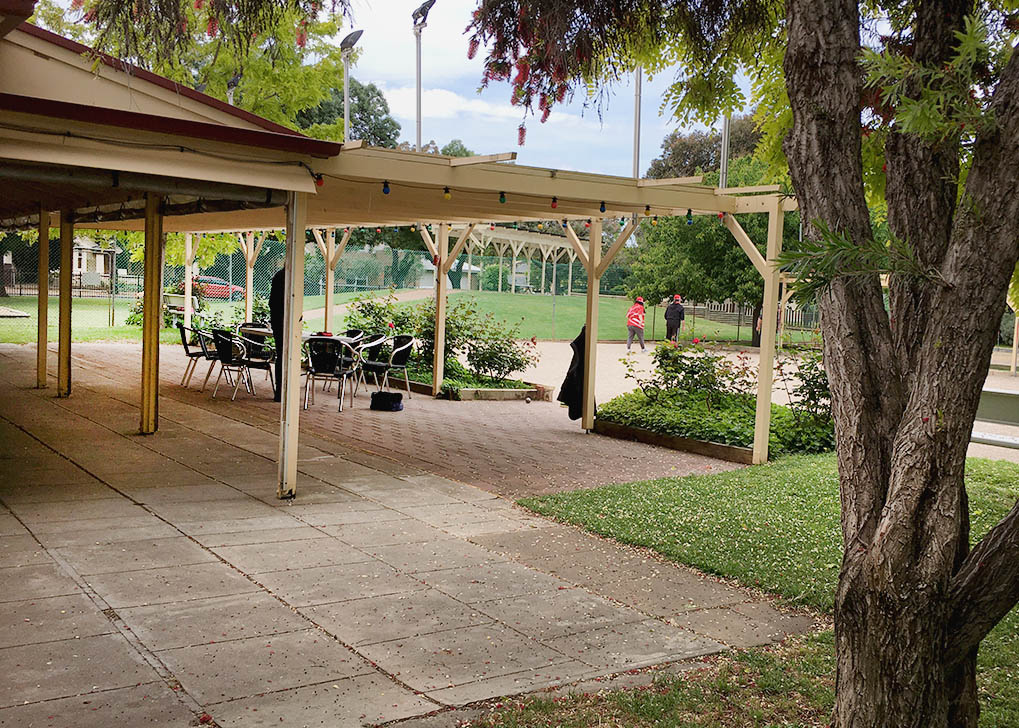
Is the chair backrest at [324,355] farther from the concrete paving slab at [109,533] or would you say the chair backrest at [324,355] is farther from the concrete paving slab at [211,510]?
the concrete paving slab at [109,533]

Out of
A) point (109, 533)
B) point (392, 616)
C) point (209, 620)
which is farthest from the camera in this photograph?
point (109, 533)

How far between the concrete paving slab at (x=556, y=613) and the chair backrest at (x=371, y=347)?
8092 millimetres

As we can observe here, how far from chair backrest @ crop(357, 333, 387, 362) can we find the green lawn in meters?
5.58

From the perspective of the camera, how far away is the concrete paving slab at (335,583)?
16.7 feet

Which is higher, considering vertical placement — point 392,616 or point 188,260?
point 188,260

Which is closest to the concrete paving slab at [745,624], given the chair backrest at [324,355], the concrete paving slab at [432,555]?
the concrete paving slab at [432,555]

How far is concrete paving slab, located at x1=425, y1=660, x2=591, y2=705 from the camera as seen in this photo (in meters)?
3.88

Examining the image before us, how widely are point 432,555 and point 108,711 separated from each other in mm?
2628

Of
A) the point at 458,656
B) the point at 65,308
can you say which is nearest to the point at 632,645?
the point at 458,656

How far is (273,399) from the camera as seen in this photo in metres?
13.4

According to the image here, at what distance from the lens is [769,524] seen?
7043 millimetres

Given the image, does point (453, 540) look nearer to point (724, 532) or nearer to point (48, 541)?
point (724, 532)

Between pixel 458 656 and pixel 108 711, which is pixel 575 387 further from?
pixel 108 711

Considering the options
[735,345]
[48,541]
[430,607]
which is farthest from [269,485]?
[735,345]
